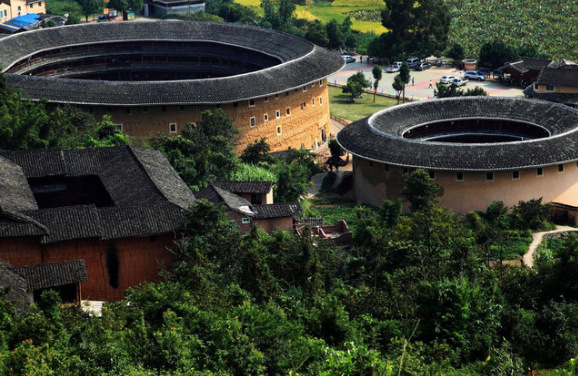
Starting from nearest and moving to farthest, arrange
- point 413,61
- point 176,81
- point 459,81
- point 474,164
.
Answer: point 474,164 → point 176,81 → point 459,81 → point 413,61

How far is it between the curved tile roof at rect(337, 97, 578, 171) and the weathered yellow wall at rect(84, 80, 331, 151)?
796cm

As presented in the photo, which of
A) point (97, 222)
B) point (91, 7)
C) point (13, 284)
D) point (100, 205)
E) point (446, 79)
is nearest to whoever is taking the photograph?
point (13, 284)

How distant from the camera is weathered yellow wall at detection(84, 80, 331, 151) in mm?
57688

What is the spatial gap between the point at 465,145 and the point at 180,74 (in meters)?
31.1

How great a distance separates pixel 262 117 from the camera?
59969mm

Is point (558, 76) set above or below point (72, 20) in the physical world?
above

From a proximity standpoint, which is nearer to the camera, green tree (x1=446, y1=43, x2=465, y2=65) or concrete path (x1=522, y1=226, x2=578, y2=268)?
concrete path (x1=522, y1=226, x2=578, y2=268)

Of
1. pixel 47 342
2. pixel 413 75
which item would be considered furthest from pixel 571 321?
pixel 413 75

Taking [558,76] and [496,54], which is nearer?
[558,76]

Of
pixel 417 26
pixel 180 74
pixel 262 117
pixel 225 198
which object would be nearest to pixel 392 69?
pixel 417 26

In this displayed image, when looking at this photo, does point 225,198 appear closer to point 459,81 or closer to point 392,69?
point 459,81

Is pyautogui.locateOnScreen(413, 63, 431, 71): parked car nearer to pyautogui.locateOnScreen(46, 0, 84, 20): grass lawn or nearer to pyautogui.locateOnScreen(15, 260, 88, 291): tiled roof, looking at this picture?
pyautogui.locateOnScreen(46, 0, 84, 20): grass lawn

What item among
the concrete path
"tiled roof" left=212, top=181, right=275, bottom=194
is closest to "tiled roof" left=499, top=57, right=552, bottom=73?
the concrete path

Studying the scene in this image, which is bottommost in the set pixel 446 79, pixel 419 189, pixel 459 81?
pixel 459 81
